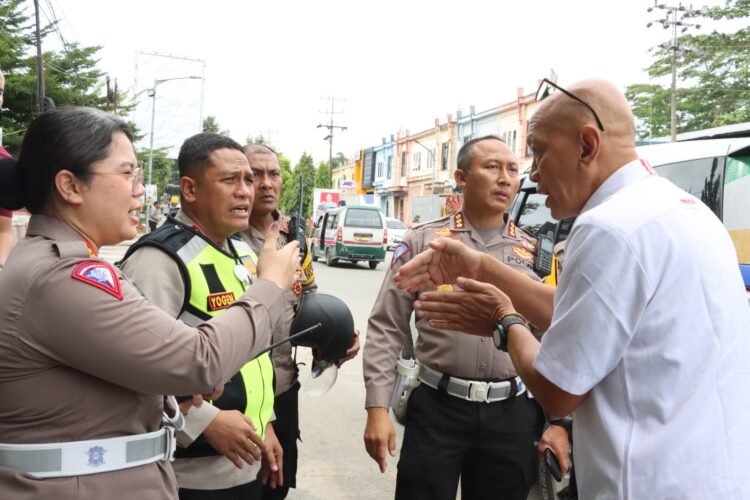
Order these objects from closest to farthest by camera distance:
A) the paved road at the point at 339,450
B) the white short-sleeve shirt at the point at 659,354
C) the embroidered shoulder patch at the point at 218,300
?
1. the white short-sleeve shirt at the point at 659,354
2. the embroidered shoulder patch at the point at 218,300
3. the paved road at the point at 339,450

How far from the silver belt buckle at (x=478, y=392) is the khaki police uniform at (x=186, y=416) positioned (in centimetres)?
90

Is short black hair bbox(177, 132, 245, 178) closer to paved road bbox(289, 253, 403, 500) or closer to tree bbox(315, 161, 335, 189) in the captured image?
paved road bbox(289, 253, 403, 500)

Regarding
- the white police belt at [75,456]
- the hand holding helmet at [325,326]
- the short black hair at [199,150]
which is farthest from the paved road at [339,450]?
the white police belt at [75,456]

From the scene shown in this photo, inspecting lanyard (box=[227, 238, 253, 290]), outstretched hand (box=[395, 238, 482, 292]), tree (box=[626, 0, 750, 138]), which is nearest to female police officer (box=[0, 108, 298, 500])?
lanyard (box=[227, 238, 253, 290])

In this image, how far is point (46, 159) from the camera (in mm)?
1513

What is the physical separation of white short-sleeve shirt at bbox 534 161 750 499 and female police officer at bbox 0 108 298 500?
31.6 inches

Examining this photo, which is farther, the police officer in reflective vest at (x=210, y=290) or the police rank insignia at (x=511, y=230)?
the police rank insignia at (x=511, y=230)

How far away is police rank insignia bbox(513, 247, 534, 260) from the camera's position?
117 inches

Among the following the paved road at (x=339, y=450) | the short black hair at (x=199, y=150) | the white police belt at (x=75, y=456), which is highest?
the short black hair at (x=199, y=150)

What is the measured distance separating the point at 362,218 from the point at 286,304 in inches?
644

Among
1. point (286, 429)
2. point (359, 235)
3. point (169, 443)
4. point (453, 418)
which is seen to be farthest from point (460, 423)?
point (359, 235)

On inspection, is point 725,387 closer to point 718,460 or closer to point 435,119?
point 718,460

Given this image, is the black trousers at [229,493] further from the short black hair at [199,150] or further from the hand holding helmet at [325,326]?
the short black hair at [199,150]

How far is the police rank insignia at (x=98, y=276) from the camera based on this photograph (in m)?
1.39
